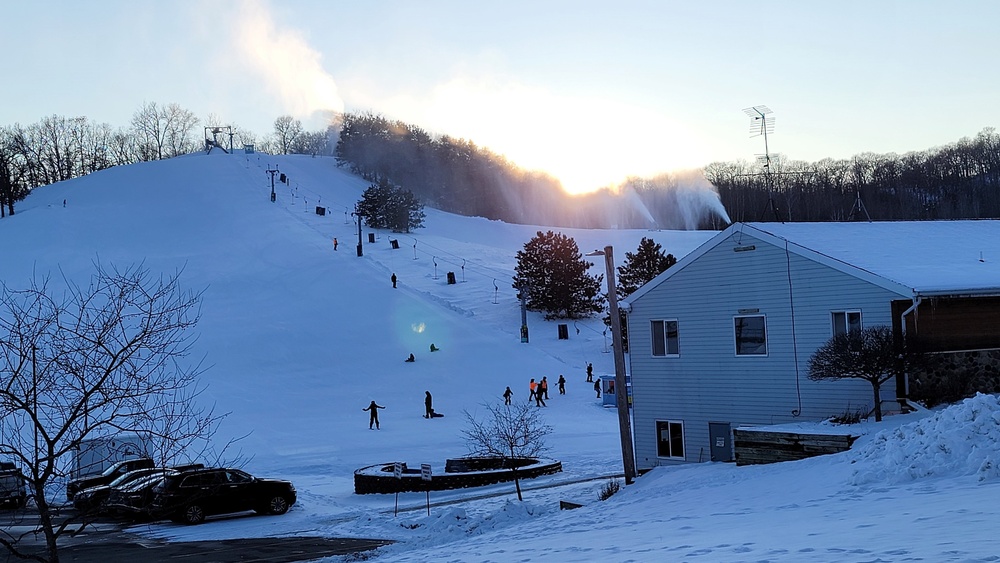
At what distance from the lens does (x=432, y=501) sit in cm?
2491

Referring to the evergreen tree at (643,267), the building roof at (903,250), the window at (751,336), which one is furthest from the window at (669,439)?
the evergreen tree at (643,267)

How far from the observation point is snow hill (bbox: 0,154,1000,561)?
1116 centimetres

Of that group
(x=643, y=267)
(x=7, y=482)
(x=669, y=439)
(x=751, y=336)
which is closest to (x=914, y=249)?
(x=751, y=336)

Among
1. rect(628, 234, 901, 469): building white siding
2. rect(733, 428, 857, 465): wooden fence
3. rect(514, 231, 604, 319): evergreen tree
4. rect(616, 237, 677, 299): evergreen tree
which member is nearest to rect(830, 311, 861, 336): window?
rect(628, 234, 901, 469): building white siding

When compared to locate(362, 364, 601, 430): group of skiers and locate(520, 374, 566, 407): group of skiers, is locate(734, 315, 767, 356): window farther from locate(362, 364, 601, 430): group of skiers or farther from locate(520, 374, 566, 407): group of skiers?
locate(520, 374, 566, 407): group of skiers

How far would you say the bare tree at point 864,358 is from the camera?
65.0 ft

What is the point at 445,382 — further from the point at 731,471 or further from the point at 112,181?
the point at 112,181

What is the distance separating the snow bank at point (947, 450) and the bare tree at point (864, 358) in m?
5.93

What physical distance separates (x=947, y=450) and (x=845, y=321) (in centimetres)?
1000

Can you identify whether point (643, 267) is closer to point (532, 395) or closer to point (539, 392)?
point (532, 395)

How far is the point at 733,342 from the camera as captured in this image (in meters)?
24.7

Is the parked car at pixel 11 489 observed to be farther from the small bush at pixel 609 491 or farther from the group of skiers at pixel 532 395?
the group of skiers at pixel 532 395

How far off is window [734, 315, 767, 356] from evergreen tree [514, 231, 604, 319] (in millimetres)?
31808

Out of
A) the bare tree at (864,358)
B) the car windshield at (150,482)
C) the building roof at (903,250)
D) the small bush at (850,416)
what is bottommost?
the small bush at (850,416)
